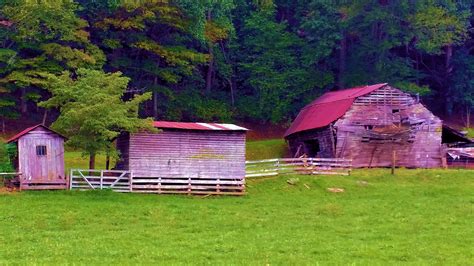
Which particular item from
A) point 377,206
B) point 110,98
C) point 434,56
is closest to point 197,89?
point 434,56

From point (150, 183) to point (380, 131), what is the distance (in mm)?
16896

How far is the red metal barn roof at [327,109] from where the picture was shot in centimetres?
4609

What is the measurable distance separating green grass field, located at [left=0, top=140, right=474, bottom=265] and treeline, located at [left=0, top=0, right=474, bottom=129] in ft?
64.1

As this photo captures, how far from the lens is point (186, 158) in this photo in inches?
1439

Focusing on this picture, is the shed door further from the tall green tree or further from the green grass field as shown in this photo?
the tall green tree

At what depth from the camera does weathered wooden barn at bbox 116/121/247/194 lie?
117 ft

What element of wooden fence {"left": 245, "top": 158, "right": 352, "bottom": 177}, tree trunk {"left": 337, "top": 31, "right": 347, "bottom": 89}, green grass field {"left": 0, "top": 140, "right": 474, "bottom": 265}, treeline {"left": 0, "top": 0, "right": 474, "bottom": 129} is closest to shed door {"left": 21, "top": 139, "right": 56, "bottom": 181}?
green grass field {"left": 0, "top": 140, "right": 474, "bottom": 265}

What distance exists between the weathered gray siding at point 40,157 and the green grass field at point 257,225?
113cm

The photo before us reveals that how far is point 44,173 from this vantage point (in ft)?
110

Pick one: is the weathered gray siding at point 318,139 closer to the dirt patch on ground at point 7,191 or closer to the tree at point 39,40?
the tree at point 39,40

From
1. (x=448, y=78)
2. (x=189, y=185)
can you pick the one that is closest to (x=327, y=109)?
A: (x=189, y=185)

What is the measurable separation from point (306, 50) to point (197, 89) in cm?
1029

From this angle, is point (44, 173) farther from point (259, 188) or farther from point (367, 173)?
point (367, 173)

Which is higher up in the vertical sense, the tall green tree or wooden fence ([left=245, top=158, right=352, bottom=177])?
the tall green tree
